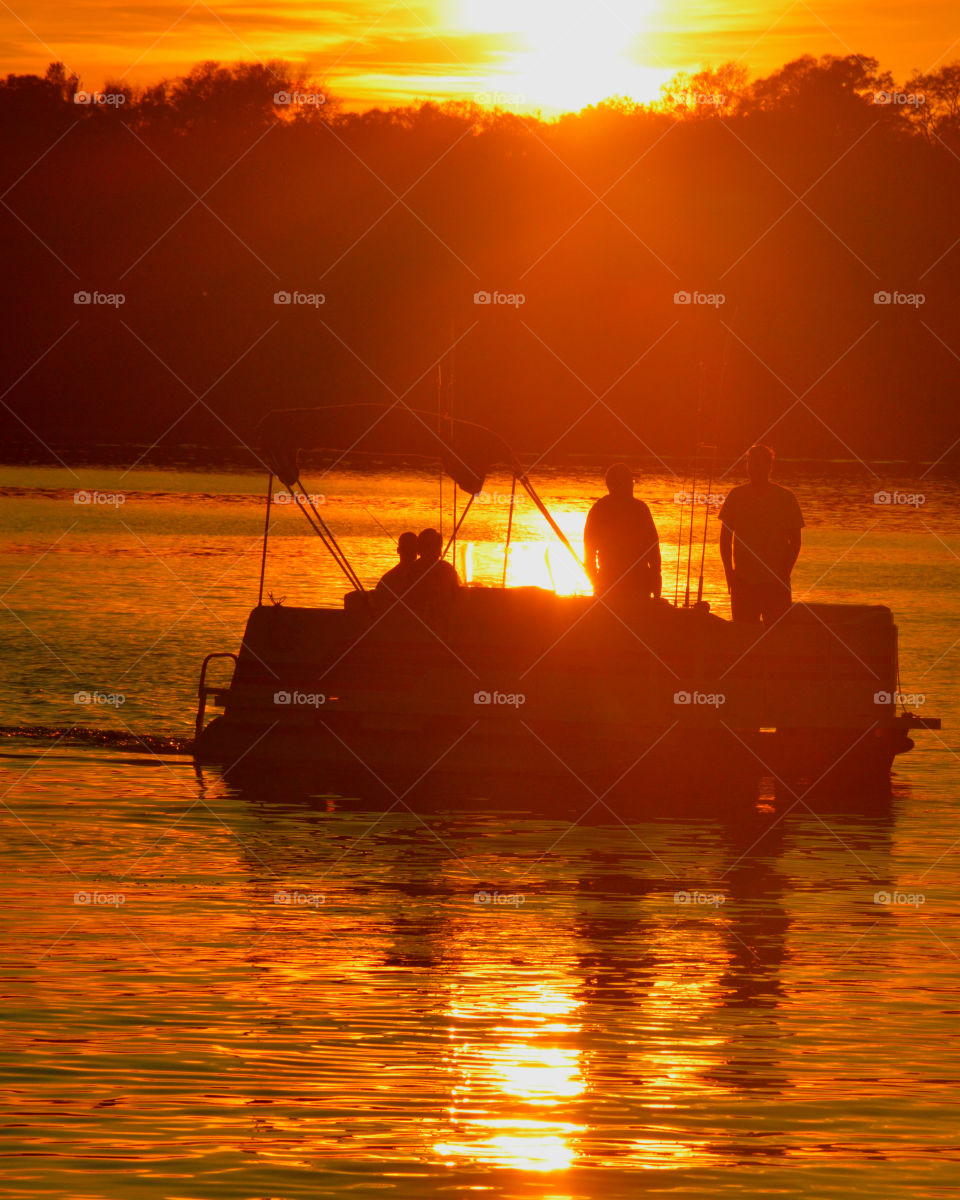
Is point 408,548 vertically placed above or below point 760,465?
below

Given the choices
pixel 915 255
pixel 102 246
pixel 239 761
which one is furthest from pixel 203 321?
pixel 239 761

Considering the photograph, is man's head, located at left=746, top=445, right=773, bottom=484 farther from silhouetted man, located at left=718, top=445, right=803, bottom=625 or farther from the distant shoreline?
the distant shoreline

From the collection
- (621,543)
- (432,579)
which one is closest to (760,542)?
(621,543)

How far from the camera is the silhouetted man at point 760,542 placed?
657 inches

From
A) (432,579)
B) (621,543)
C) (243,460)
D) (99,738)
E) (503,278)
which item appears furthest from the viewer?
(503,278)

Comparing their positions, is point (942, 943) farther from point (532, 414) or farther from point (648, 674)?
point (532, 414)

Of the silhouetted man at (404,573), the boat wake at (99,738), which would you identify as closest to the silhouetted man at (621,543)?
the silhouetted man at (404,573)

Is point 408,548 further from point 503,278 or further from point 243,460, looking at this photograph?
point 503,278

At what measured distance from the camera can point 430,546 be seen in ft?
55.1

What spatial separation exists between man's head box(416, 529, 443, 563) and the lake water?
1980 mm

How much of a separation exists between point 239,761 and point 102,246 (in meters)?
76.7

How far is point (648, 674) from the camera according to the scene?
54.5 ft

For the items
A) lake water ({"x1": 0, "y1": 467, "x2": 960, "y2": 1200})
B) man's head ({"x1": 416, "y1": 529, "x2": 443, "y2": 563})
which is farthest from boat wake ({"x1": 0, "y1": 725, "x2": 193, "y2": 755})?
man's head ({"x1": 416, "y1": 529, "x2": 443, "y2": 563})

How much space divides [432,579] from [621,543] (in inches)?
61.7
